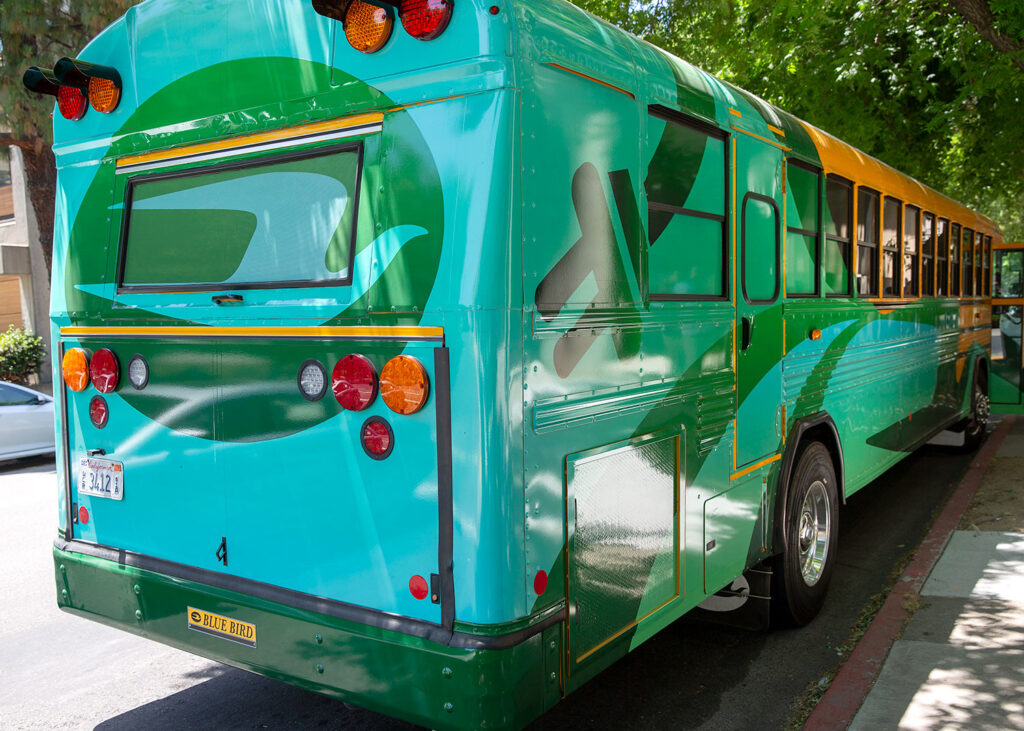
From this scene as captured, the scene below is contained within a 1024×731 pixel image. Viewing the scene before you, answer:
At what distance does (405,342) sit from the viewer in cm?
286

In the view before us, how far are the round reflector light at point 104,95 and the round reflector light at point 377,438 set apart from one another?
1965 millimetres

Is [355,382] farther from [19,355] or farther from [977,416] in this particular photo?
[19,355]

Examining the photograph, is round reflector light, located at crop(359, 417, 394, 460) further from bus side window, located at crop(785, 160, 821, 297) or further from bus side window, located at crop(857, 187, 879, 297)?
bus side window, located at crop(857, 187, 879, 297)

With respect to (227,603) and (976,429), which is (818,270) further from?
(976,429)

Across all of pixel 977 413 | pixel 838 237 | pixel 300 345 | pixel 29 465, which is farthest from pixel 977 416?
pixel 29 465

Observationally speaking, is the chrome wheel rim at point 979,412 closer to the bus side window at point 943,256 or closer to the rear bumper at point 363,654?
the bus side window at point 943,256

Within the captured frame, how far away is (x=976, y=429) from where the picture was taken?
34.8 ft

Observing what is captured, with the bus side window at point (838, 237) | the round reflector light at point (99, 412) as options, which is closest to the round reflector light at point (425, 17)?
the round reflector light at point (99, 412)

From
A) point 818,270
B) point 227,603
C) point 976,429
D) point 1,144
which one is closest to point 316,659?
point 227,603

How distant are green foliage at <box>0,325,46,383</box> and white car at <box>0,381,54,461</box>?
7.04 metres

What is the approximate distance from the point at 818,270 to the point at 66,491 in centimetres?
430

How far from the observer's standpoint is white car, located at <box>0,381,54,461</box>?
34.8 ft

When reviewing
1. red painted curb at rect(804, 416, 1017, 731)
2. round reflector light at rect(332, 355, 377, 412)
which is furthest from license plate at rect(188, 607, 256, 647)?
red painted curb at rect(804, 416, 1017, 731)

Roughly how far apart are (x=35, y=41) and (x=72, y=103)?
36.9 ft
